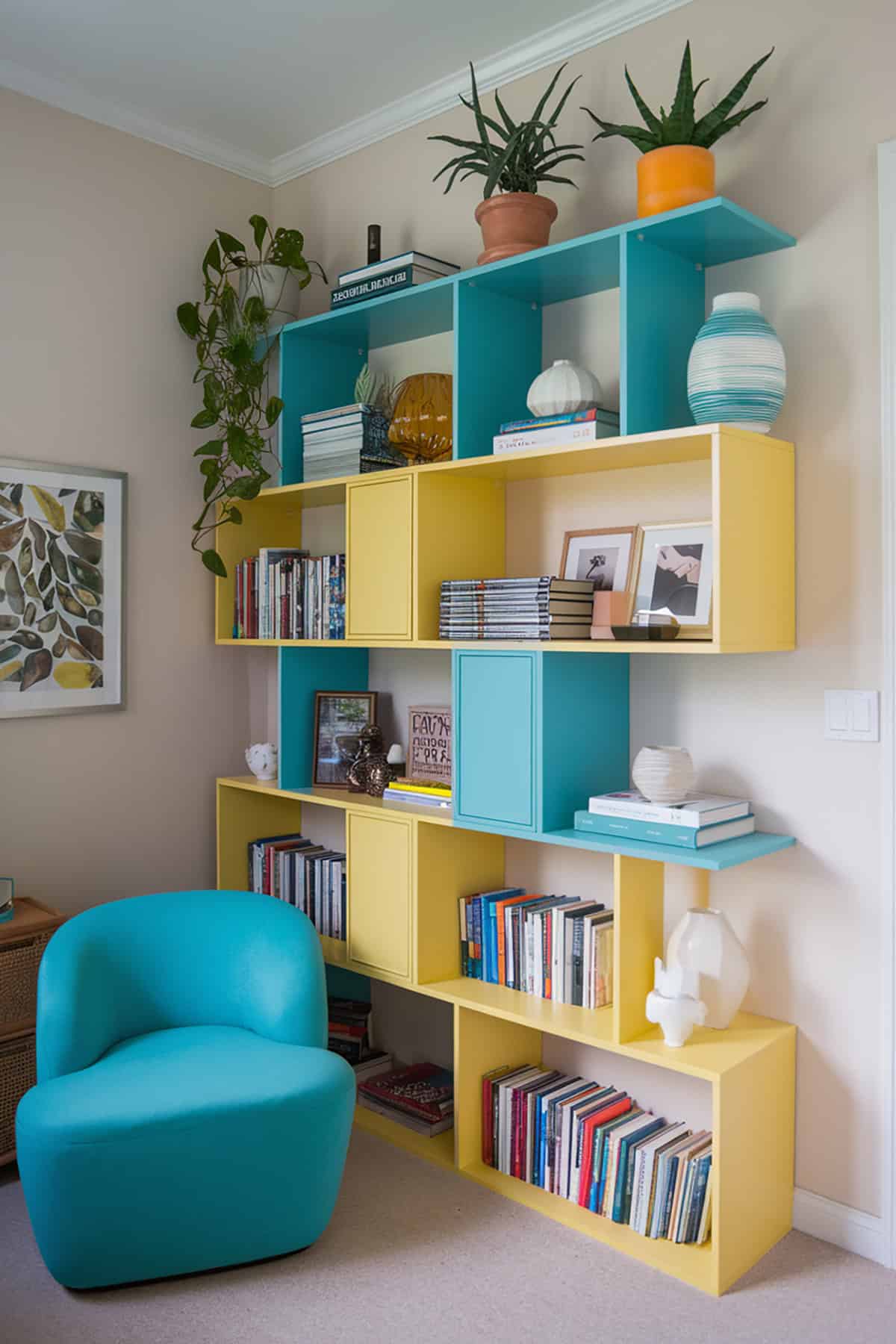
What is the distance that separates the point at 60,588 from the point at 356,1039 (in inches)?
61.4

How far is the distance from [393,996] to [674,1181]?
1.13 m

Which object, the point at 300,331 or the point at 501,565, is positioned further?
the point at 300,331

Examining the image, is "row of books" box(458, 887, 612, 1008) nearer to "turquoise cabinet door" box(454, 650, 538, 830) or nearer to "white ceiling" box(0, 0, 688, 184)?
"turquoise cabinet door" box(454, 650, 538, 830)

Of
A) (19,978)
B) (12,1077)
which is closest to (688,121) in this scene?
(19,978)

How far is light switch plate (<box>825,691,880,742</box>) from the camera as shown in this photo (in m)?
2.21

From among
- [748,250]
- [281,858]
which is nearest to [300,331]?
[748,250]

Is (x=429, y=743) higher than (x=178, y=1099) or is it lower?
higher

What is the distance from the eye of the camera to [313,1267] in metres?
2.22

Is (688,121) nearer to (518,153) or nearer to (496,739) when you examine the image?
(518,153)

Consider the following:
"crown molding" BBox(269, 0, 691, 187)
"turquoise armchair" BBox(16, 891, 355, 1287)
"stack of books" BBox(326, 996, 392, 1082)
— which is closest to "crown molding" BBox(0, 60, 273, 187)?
"crown molding" BBox(269, 0, 691, 187)

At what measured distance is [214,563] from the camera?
10.6 feet

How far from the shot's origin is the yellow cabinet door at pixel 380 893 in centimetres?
274

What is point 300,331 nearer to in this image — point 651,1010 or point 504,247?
point 504,247

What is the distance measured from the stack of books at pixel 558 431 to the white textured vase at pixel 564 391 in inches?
0.8
